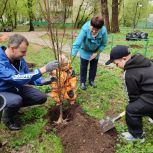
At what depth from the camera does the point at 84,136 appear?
13.4 feet

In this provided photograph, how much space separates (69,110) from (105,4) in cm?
1791

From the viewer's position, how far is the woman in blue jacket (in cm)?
527

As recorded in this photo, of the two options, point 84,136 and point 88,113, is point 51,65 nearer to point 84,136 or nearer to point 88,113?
point 84,136

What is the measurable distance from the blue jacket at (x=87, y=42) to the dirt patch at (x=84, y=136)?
1.46 metres

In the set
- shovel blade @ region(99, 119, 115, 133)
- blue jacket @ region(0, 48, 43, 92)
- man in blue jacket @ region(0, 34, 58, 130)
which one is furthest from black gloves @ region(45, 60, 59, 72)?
shovel blade @ region(99, 119, 115, 133)

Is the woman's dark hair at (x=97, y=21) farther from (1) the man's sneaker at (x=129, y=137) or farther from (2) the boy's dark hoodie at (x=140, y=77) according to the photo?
(1) the man's sneaker at (x=129, y=137)

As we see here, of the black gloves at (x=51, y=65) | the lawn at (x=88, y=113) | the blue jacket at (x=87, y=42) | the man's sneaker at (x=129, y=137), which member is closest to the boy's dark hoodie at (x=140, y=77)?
the man's sneaker at (x=129, y=137)

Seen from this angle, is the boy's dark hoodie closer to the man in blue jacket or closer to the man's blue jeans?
the man in blue jacket

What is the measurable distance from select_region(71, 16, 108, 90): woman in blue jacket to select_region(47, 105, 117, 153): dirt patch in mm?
1386

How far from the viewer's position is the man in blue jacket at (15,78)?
405cm

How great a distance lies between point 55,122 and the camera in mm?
4559

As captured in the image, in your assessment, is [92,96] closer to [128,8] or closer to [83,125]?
[83,125]

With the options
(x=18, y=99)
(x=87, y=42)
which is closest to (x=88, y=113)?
(x=18, y=99)

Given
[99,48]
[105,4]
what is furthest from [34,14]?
[99,48]
